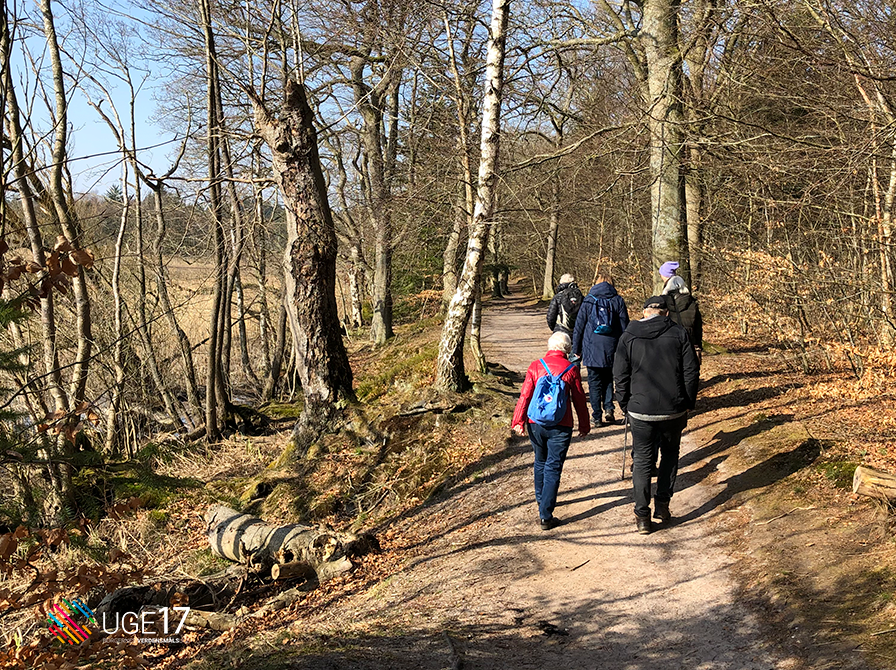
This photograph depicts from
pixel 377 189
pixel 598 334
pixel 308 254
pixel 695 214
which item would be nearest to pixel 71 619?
pixel 308 254

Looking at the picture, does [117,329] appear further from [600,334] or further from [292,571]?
[600,334]

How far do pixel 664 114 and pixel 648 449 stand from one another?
23.6ft

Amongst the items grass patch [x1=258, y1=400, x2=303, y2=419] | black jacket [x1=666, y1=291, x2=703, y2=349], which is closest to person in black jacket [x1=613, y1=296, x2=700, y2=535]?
black jacket [x1=666, y1=291, x2=703, y2=349]

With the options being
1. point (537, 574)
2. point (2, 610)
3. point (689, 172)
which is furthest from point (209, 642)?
point (689, 172)

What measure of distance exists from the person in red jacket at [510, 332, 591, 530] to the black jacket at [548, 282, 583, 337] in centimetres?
338

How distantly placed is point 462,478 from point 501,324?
14.6 meters

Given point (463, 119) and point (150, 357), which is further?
point (150, 357)

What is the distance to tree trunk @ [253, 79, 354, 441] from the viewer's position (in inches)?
397

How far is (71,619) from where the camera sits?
7160 mm

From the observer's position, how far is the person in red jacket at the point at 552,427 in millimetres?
6602

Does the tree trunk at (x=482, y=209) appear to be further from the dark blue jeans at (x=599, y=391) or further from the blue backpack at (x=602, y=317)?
the dark blue jeans at (x=599, y=391)

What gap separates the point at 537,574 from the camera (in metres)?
6.18

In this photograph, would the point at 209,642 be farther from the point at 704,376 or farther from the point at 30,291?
the point at 704,376

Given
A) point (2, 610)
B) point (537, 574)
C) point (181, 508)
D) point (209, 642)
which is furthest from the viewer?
point (181, 508)
